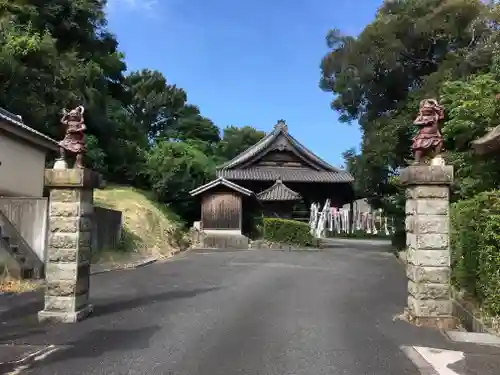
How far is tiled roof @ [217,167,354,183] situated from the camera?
35125 mm

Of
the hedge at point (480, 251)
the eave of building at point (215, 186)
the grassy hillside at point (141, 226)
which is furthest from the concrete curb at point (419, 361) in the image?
the eave of building at point (215, 186)

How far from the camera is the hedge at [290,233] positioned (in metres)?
27.9

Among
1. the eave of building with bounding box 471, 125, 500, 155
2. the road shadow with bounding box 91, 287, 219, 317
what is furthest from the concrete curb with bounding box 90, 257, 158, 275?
the eave of building with bounding box 471, 125, 500, 155

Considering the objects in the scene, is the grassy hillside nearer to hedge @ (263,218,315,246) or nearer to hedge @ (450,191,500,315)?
hedge @ (263,218,315,246)

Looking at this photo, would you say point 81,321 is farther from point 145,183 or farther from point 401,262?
point 145,183

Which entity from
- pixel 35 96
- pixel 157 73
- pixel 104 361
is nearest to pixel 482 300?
pixel 104 361

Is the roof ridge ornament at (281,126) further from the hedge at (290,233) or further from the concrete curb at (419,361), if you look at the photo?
the concrete curb at (419,361)

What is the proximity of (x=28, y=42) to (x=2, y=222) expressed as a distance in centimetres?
1150

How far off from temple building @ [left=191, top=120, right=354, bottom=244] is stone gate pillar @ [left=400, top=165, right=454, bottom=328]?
21032mm

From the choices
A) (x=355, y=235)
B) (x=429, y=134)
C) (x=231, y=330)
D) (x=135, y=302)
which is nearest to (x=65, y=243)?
(x=135, y=302)

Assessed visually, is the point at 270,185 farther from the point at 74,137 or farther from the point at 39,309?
the point at 74,137

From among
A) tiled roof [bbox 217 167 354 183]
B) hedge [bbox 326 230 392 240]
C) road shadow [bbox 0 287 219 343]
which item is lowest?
road shadow [bbox 0 287 219 343]

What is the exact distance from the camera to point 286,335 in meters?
7.06

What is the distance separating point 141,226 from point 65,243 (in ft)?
48.7
